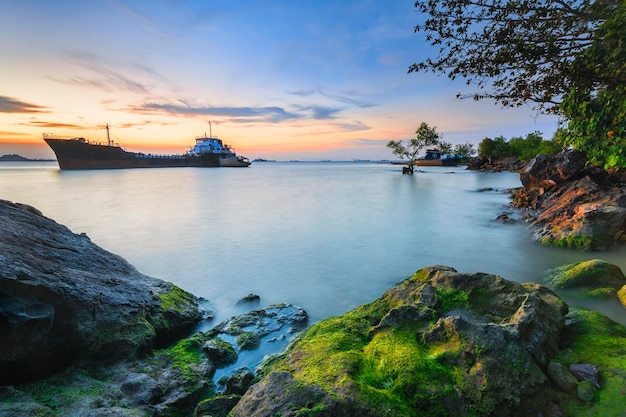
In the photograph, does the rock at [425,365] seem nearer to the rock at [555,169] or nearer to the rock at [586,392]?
the rock at [586,392]

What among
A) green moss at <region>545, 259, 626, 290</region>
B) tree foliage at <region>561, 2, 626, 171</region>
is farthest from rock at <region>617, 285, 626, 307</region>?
tree foliage at <region>561, 2, 626, 171</region>

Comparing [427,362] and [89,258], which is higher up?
[89,258]

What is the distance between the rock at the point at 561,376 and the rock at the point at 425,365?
70mm

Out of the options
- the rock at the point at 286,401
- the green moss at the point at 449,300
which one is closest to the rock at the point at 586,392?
the green moss at the point at 449,300

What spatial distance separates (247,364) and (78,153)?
74.2 meters

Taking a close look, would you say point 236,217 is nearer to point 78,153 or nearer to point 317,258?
point 317,258

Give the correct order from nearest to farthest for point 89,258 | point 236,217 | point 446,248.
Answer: point 89,258
point 446,248
point 236,217

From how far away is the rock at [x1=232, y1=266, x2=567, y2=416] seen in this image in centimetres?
246

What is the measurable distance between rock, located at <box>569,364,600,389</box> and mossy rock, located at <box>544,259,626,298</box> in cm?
362

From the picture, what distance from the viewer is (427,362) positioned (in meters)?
2.92

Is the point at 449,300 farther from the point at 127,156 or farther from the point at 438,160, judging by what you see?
the point at 438,160

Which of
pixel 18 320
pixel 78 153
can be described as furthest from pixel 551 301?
pixel 78 153

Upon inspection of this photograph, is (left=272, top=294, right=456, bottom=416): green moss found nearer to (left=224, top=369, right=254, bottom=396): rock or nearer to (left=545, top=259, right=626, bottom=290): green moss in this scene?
(left=224, top=369, right=254, bottom=396): rock

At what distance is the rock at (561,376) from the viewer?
9.11 feet
